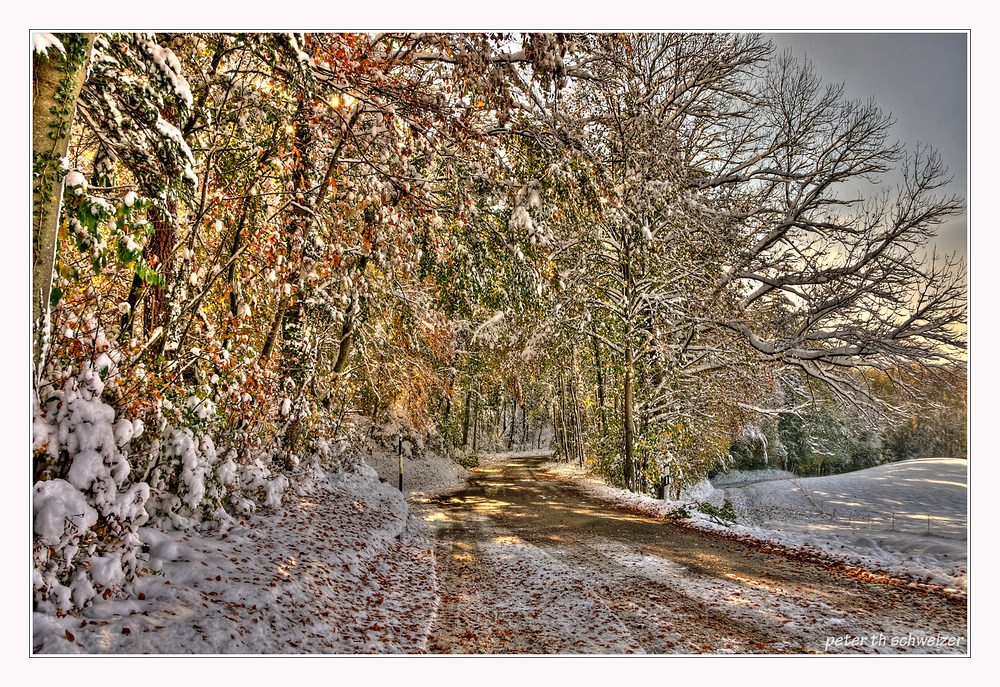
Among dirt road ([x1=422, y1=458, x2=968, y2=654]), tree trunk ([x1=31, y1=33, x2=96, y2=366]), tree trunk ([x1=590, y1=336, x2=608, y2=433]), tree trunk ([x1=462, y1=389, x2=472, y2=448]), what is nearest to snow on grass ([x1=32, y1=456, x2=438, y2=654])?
dirt road ([x1=422, y1=458, x2=968, y2=654])

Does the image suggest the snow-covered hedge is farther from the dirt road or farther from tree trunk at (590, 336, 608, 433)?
tree trunk at (590, 336, 608, 433)

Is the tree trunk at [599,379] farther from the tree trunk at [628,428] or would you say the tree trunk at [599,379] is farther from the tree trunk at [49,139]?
the tree trunk at [49,139]

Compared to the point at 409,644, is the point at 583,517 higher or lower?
lower

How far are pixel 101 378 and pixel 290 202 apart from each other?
266cm

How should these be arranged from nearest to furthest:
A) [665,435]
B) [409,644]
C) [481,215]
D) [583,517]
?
[409,644], [481,215], [583,517], [665,435]

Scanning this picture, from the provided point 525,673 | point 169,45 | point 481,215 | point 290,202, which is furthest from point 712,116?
point 525,673

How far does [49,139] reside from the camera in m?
2.97

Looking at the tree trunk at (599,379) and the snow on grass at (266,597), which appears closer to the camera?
the snow on grass at (266,597)

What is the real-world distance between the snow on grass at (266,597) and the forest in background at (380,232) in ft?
0.85

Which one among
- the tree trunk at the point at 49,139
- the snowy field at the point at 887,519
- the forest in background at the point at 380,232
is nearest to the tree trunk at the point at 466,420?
the snowy field at the point at 887,519

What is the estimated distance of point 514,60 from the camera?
4.95 metres

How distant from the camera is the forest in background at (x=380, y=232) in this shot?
3.38m

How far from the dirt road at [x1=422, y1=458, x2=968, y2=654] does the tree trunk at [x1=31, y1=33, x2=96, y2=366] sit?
4.19 m
